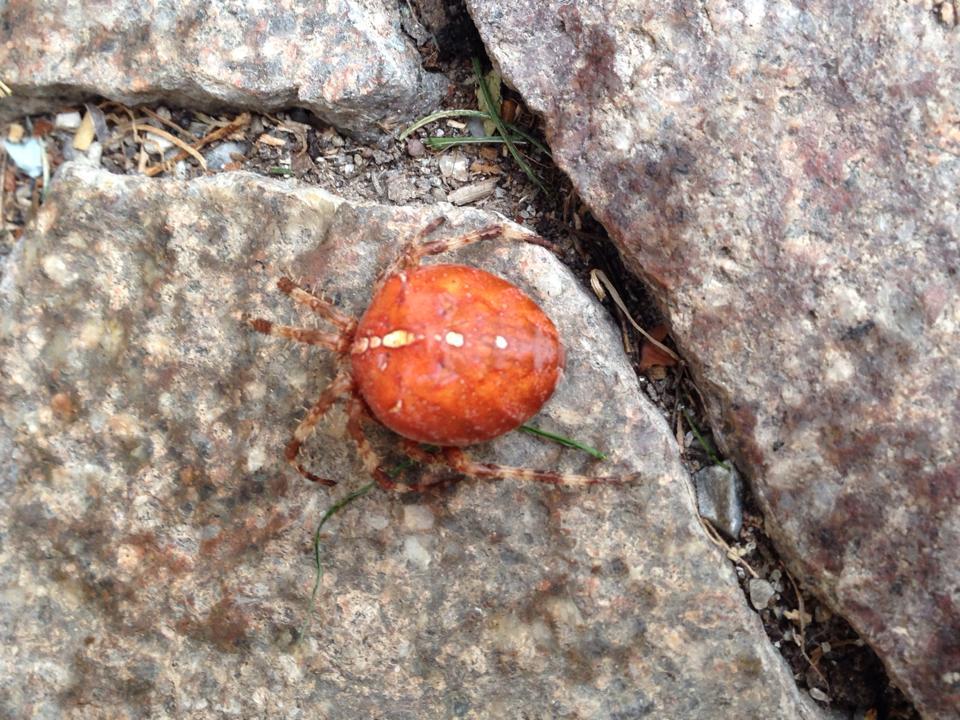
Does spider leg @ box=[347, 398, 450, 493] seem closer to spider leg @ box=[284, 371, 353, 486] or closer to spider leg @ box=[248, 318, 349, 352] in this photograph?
spider leg @ box=[284, 371, 353, 486]

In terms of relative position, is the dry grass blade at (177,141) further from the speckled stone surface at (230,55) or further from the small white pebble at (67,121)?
the small white pebble at (67,121)

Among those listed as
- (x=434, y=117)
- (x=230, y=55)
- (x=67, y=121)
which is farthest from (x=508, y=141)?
(x=67, y=121)

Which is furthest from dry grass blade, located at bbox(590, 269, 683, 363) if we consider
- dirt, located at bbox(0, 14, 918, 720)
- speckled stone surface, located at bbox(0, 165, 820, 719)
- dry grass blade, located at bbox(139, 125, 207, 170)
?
dry grass blade, located at bbox(139, 125, 207, 170)

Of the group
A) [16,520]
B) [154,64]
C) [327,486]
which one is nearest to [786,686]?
[327,486]

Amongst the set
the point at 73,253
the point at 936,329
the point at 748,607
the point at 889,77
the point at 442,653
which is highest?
the point at 889,77

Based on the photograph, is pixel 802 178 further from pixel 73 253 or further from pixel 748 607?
pixel 73 253

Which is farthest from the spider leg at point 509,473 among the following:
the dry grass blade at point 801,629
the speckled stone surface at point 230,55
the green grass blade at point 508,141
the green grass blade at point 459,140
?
the speckled stone surface at point 230,55

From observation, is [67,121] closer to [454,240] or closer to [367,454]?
[454,240]

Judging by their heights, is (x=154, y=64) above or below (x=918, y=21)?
below
